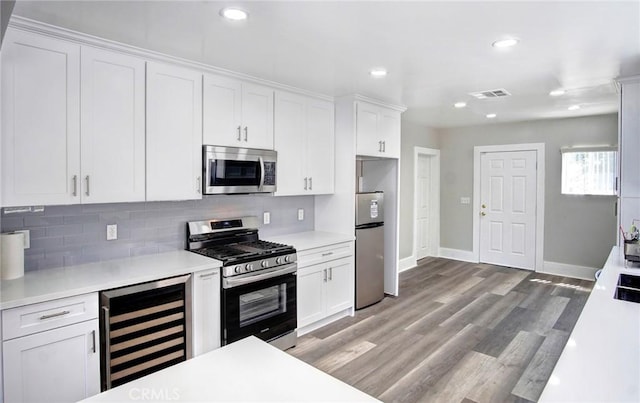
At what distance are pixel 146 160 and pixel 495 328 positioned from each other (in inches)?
145

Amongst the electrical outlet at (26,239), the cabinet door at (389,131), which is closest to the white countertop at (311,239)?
the cabinet door at (389,131)

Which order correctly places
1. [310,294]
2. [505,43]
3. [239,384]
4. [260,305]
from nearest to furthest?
[239,384]
[505,43]
[260,305]
[310,294]

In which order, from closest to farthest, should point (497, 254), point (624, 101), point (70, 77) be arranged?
1. point (70, 77)
2. point (624, 101)
3. point (497, 254)

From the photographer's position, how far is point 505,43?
2488 millimetres

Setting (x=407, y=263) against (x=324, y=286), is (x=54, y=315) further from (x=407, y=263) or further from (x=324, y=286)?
(x=407, y=263)

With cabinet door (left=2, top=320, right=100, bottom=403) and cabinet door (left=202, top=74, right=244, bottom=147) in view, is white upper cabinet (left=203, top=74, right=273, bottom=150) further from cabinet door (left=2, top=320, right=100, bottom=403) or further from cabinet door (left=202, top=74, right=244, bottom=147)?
cabinet door (left=2, top=320, right=100, bottom=403)

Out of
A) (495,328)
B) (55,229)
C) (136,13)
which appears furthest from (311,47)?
(495,328)

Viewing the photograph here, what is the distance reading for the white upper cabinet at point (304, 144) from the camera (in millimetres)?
3650

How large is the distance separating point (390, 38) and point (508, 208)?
4.85m

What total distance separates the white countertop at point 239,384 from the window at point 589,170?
580cm

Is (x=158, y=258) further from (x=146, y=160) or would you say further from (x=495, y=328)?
(x=495, y=328)

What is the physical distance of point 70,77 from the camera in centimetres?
235

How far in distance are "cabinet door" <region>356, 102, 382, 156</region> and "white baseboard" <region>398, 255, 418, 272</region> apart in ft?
7.61

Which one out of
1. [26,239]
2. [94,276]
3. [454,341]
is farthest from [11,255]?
[454,341]
